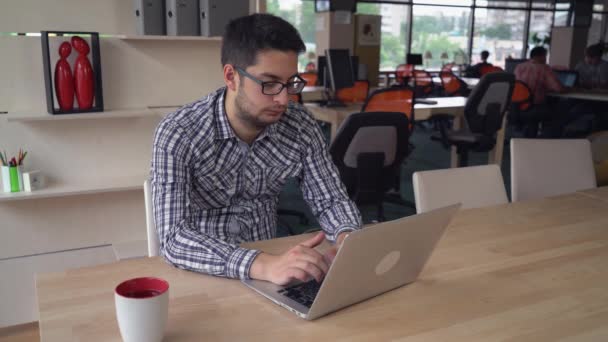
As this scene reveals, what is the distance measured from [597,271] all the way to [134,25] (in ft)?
8.74

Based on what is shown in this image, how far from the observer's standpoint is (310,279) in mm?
1275

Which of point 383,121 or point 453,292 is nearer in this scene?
point 453,292

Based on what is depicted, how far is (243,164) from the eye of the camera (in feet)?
5.76

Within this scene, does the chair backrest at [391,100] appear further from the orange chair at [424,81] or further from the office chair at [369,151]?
the orange chair at [424,81]

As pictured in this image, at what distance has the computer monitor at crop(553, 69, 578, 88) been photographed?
300 inches

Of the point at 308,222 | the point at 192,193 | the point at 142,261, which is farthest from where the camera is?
the point at 308,222

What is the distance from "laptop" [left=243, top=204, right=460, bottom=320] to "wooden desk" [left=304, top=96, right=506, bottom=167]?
3.32m

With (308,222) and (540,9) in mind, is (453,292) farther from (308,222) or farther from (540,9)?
(540,9)

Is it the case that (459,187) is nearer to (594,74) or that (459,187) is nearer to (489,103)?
(489,103)

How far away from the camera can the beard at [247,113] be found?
1.63 metres

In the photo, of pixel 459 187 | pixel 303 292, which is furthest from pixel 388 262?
pixel 459 187

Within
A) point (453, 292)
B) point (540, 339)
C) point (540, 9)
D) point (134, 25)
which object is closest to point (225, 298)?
point (453, 292)

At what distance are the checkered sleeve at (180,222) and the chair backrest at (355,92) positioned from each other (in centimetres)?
395

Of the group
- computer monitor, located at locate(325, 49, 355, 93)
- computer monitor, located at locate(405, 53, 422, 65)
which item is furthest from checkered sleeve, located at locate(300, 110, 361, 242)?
computer monitor, located at locate(405, 53, 422, 65)
